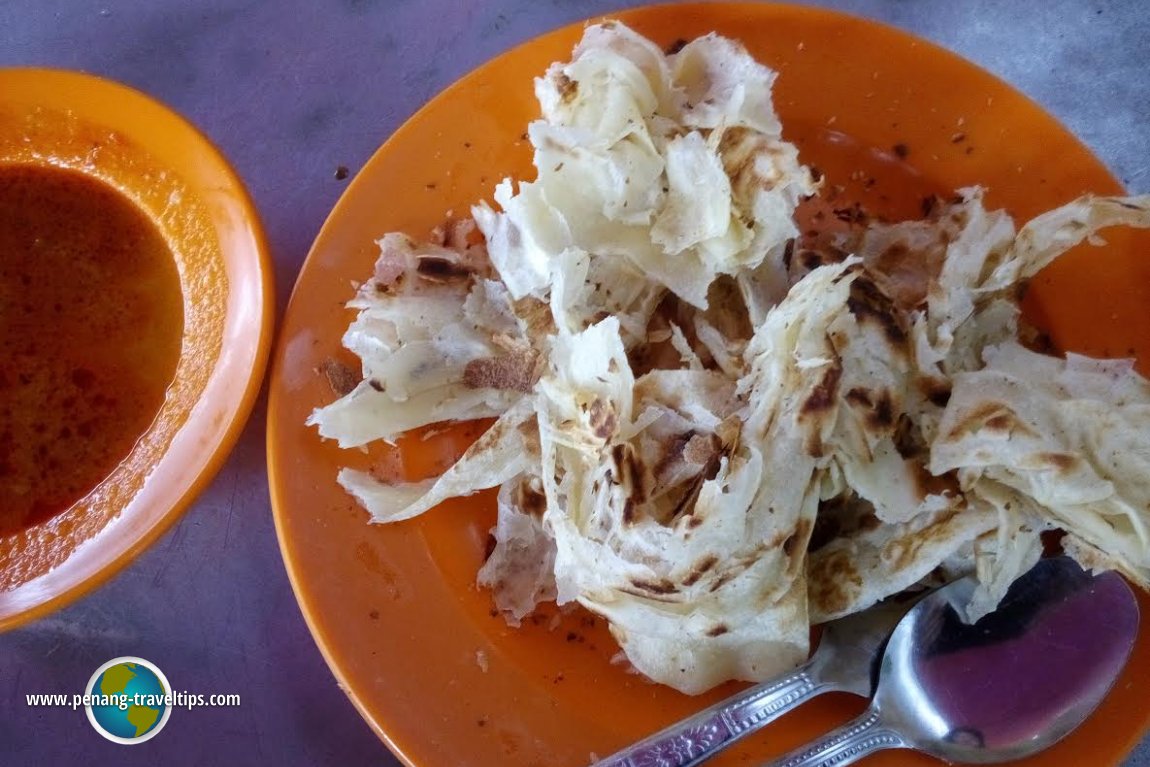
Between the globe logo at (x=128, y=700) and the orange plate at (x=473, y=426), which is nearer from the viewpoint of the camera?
the orange plate at (x=473, y=426)

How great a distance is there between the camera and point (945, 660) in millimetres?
968

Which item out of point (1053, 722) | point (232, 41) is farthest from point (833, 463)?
point (232, 41)

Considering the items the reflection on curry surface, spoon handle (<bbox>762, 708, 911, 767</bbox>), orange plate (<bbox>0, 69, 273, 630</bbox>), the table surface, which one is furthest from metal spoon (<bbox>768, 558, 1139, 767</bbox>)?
the reflection on curry surface

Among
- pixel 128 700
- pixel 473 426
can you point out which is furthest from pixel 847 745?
pixel 128 700

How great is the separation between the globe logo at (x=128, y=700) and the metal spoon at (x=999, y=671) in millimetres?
856

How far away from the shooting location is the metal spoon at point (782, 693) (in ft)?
3.01

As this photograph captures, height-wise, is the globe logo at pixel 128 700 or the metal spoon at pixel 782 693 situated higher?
the metal spoon at pixel 782 693

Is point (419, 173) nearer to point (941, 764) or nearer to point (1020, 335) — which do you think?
point (1020, 335)

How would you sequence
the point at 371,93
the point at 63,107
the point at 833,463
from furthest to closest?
the point at 371,93 < the point at 63,107 < the point at 833,463

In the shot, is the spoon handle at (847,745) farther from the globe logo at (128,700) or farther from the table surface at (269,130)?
the globe logo at (128,700)

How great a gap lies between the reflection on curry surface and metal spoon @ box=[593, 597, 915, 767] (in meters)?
0.81

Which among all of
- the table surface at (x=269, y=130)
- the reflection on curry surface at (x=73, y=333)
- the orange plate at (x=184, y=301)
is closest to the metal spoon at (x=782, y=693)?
the table surface at (x=269, y=130)

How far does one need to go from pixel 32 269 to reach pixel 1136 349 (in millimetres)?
1504

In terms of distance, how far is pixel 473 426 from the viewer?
3.53ft
